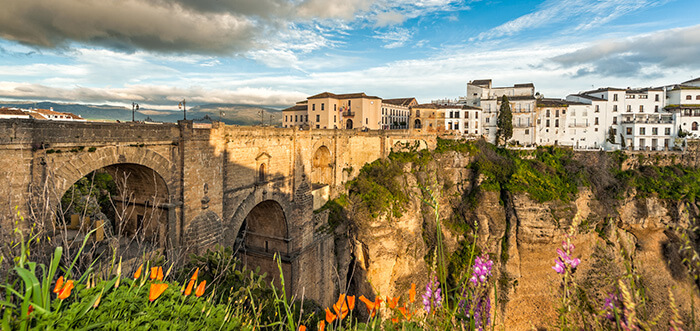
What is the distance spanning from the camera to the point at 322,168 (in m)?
24.8

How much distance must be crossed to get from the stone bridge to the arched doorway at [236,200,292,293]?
2.2 inches

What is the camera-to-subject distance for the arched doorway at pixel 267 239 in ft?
62.7

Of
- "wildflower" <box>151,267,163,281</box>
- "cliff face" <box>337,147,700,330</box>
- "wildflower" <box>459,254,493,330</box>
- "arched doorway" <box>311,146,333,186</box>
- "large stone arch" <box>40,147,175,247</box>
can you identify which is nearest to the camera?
"wildflower" <box>459,254,493,330</box>

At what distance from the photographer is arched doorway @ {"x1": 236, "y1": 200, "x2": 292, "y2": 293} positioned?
19125 mm

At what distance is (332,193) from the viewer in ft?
80.5

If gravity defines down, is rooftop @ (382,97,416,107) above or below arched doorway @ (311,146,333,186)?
above

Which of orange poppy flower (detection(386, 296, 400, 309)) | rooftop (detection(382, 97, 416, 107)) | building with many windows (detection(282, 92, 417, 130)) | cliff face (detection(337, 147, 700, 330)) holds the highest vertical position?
rooftop (detection(382, 97, 416, 107))

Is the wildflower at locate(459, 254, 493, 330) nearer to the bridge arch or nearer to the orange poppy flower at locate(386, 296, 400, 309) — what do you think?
the orange poppy flower at locate(386, 296, 400, 309)

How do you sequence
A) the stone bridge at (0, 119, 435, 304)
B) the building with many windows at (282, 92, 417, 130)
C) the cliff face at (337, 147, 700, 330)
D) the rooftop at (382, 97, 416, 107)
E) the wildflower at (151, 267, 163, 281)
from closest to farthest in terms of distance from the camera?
the wildflower at (151, 267, 163, 281), the stone bridge at (0, 119, 435, 304), the cliff face at (337, 147, 700, 330), the building with many windows at (282, 92, 417, 130), the rooftop at (382, 97, 416, 107)

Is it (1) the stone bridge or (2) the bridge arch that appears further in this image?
(2) the bridge arch

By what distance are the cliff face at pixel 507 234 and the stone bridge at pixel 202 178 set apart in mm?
2995

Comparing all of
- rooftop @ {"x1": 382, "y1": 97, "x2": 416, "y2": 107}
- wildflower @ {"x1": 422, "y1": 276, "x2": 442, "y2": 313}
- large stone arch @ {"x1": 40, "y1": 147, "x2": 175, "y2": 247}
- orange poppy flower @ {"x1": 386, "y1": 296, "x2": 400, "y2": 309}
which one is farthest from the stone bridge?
rooftop @ {"x1": 382, "y1": 97, "x2": 416, "y2": 107}

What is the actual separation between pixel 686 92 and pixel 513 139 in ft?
65.7

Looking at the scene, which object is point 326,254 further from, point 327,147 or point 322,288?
point 327,147
